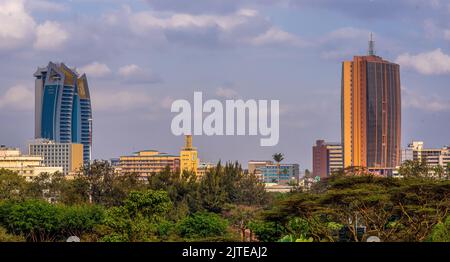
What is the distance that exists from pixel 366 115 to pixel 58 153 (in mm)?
60958

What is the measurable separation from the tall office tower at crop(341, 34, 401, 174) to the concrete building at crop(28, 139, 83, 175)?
52.0 m

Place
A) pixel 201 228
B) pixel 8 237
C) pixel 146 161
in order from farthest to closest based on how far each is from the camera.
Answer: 1. pixel 146 161
2. pixel 201 228
3. pixel 8 237

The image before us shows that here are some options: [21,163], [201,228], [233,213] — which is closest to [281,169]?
[21,163]

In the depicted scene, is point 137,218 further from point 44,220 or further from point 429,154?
point 429,154

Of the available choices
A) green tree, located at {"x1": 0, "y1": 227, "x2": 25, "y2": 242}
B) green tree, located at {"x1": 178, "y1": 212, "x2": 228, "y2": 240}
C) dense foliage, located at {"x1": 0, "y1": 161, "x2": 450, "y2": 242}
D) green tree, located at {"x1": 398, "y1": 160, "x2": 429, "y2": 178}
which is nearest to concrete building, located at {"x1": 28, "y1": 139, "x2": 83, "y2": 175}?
dense foliage, located at {"x1": 0, "y1": 161, "x2": 450, "y2": 242}

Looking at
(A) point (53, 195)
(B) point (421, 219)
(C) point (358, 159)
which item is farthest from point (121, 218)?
(C) point (358, 159)

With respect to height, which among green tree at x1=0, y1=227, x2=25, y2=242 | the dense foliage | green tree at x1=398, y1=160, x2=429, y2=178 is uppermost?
green tree at x1=398, y1=160, x2=429, y2=178

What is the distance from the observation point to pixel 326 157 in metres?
192

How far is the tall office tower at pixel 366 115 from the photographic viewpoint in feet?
537

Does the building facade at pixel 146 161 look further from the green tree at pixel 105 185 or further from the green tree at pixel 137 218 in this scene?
the green tree at pixel 137 218

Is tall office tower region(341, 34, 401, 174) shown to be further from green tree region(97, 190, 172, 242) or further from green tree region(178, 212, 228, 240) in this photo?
green tree region(97, 190, 172, 242)

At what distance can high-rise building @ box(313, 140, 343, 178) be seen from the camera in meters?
190

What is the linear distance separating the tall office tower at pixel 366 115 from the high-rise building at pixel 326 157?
2268cm
